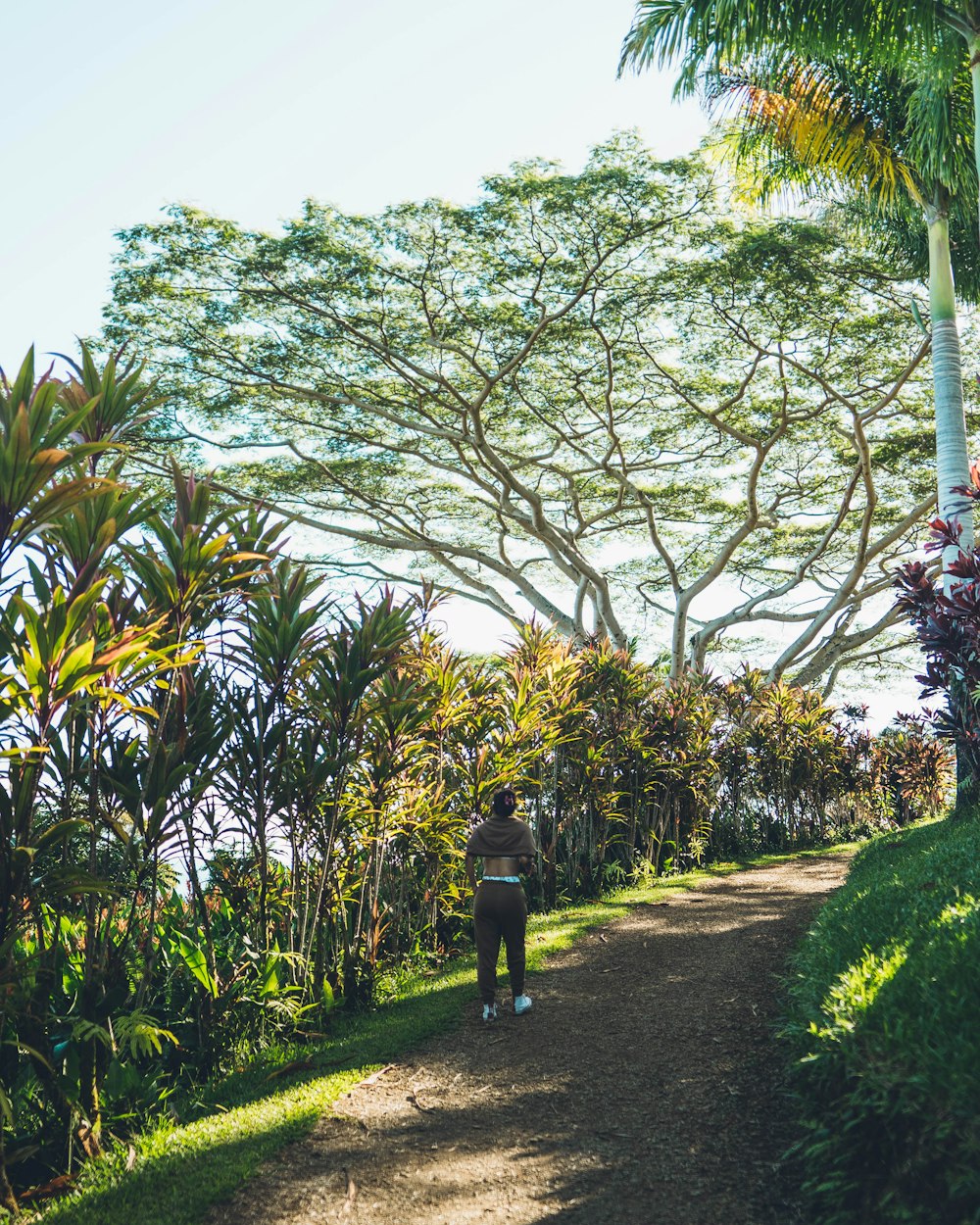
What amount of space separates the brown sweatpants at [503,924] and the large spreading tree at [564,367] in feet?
34.8

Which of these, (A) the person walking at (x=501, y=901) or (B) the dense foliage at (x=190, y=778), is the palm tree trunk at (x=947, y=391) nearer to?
(B) the dense foliage at (x=190, y=778)

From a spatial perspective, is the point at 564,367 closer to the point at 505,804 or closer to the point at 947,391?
the point at 947,391

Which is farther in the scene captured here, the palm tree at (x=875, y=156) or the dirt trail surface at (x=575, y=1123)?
the palm tree at (x=875, y=156)

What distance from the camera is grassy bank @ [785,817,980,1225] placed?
8.43ft

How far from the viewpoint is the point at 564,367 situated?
16547 mm

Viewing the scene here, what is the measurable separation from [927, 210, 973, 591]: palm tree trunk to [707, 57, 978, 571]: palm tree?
0.4 inches

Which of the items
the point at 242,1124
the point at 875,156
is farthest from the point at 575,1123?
the point at 875,156

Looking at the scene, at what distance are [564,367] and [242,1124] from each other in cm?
1438

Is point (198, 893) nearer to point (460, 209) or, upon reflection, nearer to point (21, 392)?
point (21, 392)

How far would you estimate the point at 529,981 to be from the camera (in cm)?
603

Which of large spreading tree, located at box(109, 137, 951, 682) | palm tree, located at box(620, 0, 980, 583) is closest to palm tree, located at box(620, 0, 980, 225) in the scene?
palm tree, located at box(620, 0, 980, 583)

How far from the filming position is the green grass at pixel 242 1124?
3.29 meters

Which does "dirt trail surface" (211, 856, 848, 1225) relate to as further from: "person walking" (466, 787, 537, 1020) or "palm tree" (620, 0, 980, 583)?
"palm tree" (620, 0, 980, 583)

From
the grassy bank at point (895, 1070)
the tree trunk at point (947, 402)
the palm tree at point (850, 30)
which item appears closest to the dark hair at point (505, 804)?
the grassy bank at point (895, 1070)
